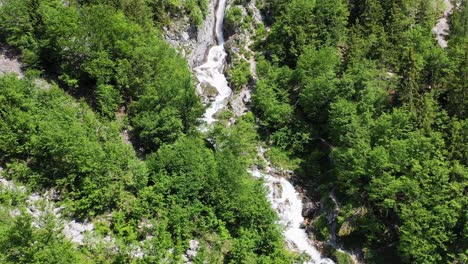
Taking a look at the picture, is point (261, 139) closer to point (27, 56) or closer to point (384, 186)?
point (384, 186)

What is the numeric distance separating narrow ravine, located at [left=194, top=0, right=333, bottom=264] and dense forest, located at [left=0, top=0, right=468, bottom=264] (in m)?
2.05

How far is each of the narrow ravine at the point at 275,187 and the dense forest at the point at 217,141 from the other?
205 cm

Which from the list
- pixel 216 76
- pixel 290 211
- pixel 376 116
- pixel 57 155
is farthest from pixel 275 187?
pixel 57 155

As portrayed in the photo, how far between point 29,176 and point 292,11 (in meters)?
49.1

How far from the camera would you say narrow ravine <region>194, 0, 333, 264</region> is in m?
56.4

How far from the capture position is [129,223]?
159 feet

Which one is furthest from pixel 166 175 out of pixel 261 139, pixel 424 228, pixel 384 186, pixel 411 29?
pixel 411 29

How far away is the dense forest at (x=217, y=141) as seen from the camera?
157 ft

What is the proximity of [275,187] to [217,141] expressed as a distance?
10.5m

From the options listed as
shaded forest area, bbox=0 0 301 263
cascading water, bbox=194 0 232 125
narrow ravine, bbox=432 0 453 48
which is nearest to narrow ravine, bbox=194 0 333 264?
cascading water, bbox=194 0 232 125

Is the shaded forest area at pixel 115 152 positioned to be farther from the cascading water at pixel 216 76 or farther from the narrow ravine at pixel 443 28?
the narrow ravine at pixel 443 28

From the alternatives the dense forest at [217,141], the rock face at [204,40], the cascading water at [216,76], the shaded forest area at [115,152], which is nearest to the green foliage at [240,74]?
the dense forest at [217,141]

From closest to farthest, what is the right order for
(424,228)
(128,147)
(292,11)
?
(424,228), (128,147), (292,11)

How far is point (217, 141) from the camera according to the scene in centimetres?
5994
